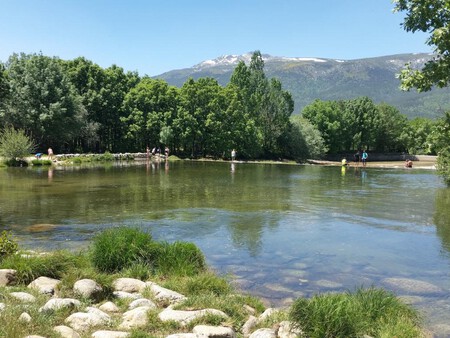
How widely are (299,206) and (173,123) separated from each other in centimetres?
5641

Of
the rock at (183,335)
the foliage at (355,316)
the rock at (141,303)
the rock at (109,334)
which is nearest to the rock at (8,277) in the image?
the rock at (141,303)

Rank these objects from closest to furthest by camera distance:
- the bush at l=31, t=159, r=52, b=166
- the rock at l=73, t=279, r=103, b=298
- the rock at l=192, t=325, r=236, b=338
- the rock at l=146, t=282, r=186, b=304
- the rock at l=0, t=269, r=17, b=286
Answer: the rock at l=192, t=325, r=236, b=338 < the rock at l=73, t=279, r=103, b=298 < the rock at l=146, t=282, r=186, b=304 < the rock at l=0, t=269, r=17, b=286 < the bush at l=31, t=159, r=52, b=166

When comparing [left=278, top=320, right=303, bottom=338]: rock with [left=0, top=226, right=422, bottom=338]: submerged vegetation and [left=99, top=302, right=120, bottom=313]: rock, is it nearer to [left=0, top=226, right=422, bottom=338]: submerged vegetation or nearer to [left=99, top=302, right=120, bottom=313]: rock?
[left=0, top=226, right=422, bottom=338]: submerged vegetation

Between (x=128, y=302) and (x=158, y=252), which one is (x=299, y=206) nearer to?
(x=158, y=252)

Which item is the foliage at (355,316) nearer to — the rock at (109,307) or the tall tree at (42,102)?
the rock at (109,307)

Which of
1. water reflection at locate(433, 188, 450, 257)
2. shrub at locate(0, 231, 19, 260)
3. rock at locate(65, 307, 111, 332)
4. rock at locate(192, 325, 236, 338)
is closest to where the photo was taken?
rock at locate(192, 325, 236, 338)

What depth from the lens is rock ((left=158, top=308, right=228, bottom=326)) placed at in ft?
21.5

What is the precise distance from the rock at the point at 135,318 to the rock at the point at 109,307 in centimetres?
32

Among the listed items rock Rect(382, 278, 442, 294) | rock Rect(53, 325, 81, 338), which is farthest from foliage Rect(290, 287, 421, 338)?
rock Rect(53, 325, 81, 338)

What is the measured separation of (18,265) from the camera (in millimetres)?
8320

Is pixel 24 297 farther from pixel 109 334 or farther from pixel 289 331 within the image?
pixel 289 331

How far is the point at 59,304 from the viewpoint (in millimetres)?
6609

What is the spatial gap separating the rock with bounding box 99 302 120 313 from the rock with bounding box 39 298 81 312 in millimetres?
405

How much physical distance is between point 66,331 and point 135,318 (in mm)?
1103
